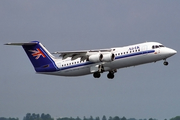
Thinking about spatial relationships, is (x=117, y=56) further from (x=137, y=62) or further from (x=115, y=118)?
(x=115, y=118)

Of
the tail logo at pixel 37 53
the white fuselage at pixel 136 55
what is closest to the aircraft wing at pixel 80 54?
the white fuselage at pixel 136 55

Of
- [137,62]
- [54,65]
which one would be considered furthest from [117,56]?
[54,65]

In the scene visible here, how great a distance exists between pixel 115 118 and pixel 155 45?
3562cm

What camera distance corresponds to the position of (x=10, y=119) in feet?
295

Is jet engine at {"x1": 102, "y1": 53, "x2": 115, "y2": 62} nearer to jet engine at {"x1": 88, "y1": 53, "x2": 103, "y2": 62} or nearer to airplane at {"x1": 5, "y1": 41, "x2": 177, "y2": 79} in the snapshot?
airplane at {"x1": 5, "y1": 41, "x2": 177, "y2": 79}

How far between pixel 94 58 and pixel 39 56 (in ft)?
27.1

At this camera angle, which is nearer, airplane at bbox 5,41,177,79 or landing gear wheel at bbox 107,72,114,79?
airplane at bbox 5,41,177,79

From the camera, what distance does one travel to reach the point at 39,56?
6912 cm

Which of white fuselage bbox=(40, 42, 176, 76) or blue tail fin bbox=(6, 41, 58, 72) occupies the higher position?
blue tail fin bbox=(6, 41, 58, 72)

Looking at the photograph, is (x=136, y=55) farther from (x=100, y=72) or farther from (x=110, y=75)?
(x=110, y=75)

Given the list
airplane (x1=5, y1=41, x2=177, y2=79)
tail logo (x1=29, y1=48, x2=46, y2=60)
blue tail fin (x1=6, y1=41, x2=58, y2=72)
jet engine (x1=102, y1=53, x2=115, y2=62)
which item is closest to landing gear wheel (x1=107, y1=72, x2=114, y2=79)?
airplane (x1=5, y1=41, x2=177, y2=79)

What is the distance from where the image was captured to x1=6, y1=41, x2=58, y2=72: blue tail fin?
68562 millimetres

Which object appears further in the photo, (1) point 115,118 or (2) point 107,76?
(1) point 115,118

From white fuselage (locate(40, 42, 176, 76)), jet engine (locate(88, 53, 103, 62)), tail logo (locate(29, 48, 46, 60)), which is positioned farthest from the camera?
tail logo (locate(29, 48, 46, 60))
